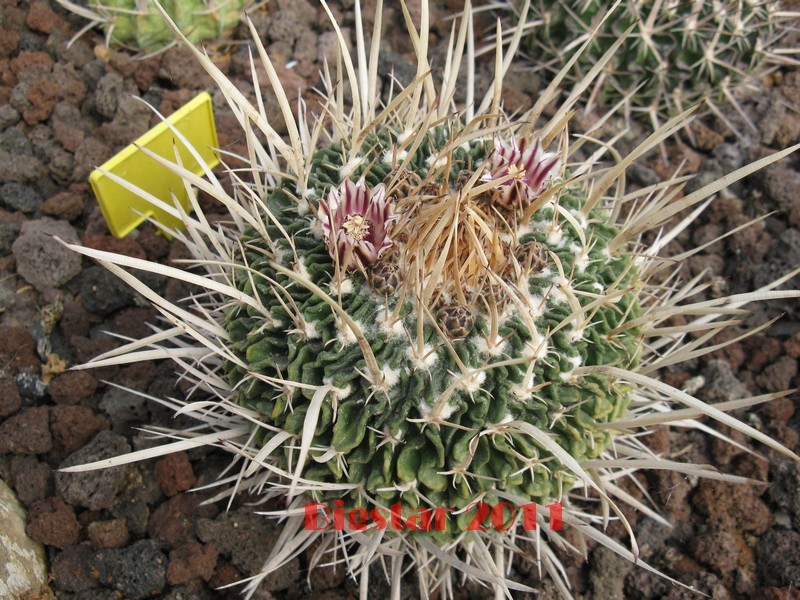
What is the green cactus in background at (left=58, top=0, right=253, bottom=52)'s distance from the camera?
229 cm

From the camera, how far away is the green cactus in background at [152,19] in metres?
2.29

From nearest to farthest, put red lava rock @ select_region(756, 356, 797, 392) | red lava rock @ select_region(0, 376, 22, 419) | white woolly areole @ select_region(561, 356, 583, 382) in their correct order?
white woolly areole @ select_region(561, 356, 583, 382) → red lava rock @ select_region(0, 376, 22, 419) → red lava rock @ select_region(756, 356, 797, 392)

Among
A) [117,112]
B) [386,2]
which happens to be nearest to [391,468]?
[117,112]

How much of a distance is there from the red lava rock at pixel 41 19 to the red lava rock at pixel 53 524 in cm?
147

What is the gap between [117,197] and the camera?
1836 millimetres

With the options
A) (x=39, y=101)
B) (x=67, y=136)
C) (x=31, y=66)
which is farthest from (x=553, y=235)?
(x=31, y=66)

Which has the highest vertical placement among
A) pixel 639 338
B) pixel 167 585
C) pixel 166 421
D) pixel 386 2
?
pixel 386 2

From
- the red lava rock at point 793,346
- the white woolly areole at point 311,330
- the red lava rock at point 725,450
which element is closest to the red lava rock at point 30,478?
the white woolly areole at point 311,330

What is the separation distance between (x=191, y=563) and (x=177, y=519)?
0.12 metres

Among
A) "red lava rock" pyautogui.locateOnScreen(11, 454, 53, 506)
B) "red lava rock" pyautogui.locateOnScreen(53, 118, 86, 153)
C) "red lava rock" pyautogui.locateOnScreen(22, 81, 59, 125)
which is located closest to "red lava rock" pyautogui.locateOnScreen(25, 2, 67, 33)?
"red lava rock" pyautogui.locateOnScreen(22, 81, 59, 125)

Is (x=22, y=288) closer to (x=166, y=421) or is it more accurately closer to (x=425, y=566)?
(x=166, y=421)

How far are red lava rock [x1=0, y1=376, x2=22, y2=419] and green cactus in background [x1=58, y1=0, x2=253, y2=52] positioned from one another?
1.10 m

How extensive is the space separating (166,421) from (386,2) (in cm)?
162

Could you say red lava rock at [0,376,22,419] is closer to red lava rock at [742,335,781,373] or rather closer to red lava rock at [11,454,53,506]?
red lava rock at [11,454,53,506]
